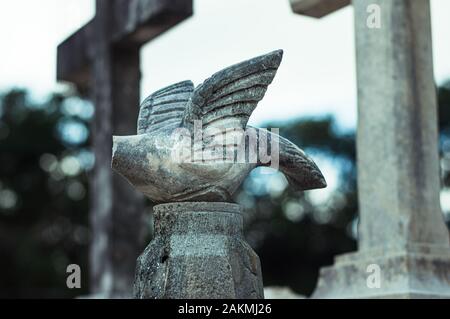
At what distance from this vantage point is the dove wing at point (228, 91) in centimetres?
314

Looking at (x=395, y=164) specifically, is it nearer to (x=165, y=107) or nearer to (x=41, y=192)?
(x=165, y=107)

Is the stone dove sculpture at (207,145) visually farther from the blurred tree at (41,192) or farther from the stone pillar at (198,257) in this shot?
the blurred tree at (41,192)

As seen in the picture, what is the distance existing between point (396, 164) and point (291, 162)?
234cm

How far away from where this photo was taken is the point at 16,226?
2553 cm

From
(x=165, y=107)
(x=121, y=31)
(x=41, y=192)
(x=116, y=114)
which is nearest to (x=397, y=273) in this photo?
(x=165, y=107)

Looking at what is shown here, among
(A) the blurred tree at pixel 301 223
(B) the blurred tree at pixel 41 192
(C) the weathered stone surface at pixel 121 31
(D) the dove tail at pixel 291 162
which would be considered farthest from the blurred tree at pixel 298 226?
(D) the dove tail at pixel 291 162

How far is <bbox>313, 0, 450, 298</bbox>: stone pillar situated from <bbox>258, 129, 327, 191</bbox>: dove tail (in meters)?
2.03

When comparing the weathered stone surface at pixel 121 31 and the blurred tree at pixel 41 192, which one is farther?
the blurred tree at pixel 41 192

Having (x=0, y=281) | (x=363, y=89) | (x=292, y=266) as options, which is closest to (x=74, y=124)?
(x=0, y=281)

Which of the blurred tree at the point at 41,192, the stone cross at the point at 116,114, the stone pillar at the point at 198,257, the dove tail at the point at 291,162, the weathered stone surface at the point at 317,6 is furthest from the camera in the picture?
the blurred tree at the point at 41,192

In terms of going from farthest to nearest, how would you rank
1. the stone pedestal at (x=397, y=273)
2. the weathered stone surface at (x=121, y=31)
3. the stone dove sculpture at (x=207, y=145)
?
1. the weathered stone surface at (x=121, y=31)
2. the stone pedestal at (x=397, y=273)
3. the stone dove sculpture at (x=207, y=145)

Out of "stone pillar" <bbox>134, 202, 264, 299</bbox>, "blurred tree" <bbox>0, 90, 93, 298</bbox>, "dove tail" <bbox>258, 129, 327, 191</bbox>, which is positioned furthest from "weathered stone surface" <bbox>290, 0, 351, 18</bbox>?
"blurred tree" <bbox>0, 90, 93, 298</bbox>

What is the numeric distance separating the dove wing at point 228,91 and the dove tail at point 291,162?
6.8 inches

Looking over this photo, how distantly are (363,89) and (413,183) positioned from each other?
0.79 metres
